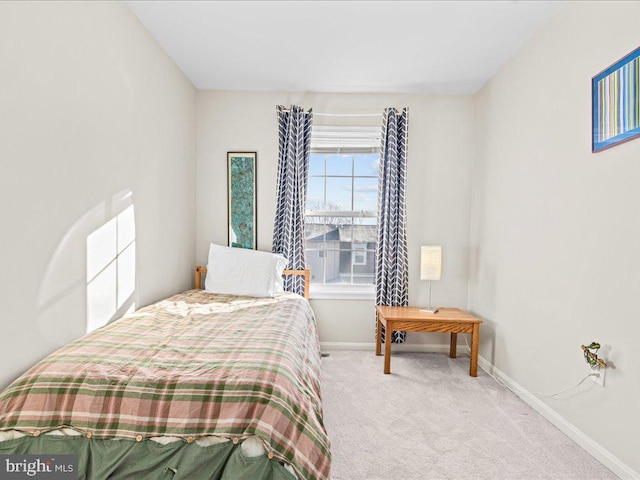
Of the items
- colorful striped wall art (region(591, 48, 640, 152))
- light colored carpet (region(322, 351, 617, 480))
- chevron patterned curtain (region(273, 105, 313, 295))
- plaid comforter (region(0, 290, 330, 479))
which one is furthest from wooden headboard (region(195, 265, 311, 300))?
colorful striped wall art (region(591, 48, 640, 152))

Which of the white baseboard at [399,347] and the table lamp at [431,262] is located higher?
the table lamp at [431,262]

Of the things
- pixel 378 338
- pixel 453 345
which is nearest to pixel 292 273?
pixel 378 338

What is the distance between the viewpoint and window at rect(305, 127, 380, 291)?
155 inches

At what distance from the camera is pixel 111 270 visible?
7.58ft

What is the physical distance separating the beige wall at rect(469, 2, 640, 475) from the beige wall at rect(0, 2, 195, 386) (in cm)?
273

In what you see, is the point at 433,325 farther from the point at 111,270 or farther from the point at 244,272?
the point at 111,270

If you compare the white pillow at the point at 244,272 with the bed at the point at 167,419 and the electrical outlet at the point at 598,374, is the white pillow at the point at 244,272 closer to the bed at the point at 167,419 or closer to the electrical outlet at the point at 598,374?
the bed at the point at 167,419

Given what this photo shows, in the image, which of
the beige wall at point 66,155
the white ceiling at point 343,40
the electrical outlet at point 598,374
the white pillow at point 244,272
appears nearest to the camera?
the beige wall at point 66,155

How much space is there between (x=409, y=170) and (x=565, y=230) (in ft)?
5.69

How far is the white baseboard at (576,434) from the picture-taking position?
183 cm

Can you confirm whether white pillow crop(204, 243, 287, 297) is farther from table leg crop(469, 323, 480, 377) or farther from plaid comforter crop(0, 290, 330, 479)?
table leg crop(469, 323, 480, 377)

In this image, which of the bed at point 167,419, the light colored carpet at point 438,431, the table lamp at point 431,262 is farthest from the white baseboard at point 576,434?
the bed at point 167,419

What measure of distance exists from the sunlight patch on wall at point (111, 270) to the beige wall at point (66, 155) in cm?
7

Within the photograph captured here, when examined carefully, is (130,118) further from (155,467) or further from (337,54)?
(155,467)
